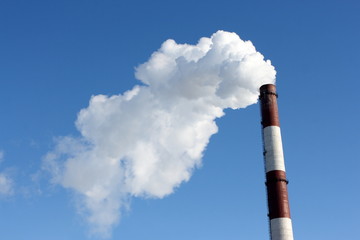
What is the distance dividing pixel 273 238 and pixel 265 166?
6137 millimetres

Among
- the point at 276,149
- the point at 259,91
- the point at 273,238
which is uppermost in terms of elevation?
the point at 259,91

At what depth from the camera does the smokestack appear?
34625 mm

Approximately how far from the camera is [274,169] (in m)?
36.6

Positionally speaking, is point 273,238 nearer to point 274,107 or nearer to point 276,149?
point 276,149

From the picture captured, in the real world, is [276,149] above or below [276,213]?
above

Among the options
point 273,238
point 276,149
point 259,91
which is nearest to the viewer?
point 273,238

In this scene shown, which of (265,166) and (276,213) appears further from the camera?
(265,166)

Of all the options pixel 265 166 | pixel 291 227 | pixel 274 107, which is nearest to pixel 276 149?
pixel 265 166

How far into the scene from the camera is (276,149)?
3741cm

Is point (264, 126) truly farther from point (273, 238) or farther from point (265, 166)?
point (273, 238)

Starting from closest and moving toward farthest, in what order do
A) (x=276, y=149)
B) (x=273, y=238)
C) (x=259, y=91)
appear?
1. (x=273, y=238)
2. (x=276, y=149)
3. (x=259, y=91)

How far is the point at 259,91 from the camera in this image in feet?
135

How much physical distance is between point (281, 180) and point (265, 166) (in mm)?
2062

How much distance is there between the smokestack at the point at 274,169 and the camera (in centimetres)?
3462
